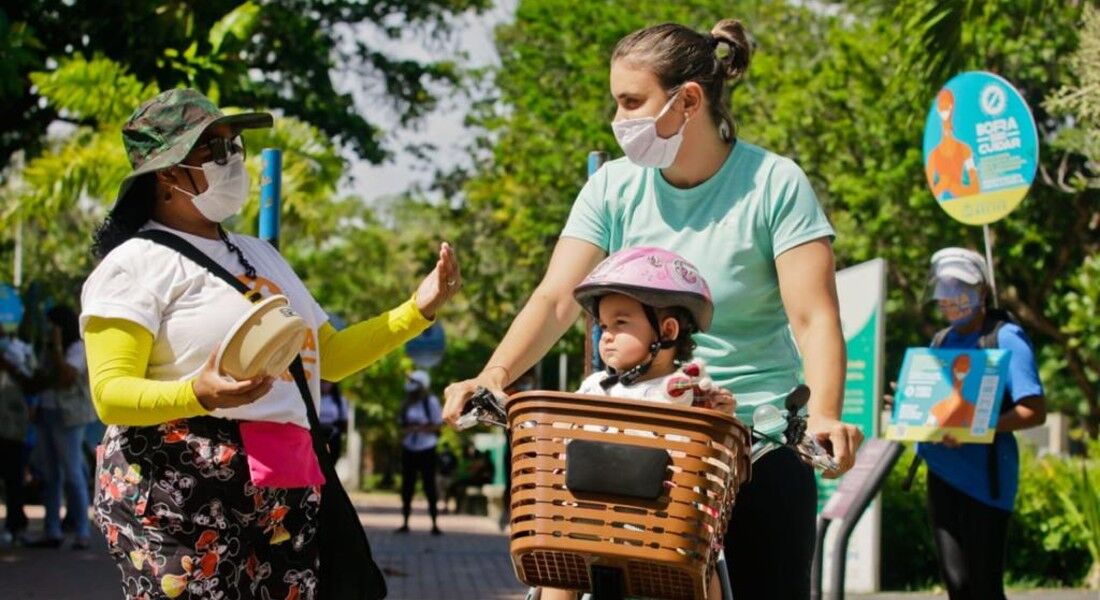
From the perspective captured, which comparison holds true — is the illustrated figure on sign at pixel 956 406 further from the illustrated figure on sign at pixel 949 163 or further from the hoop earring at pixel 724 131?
the hoop earring at pixel 724 131

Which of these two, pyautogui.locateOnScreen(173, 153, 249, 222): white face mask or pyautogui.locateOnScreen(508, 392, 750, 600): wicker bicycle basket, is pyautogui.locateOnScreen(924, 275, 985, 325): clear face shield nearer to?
pyautogui.locateOnScreen(173, 153, 249, 222): white face mask

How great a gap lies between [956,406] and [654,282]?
4262mm

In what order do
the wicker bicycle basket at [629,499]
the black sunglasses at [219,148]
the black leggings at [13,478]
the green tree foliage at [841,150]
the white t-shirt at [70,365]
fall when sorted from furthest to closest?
1. the green tree foliage at [841,150]
2. the black leggings at [13,478]
3. the white t-shirt at [70,365]
4. the black sunglasses at [219,148]
5. the wicker bicycle basket at [629,499]

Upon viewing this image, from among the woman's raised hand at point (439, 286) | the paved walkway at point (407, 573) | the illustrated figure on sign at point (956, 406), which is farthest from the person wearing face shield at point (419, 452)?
the woman's raised hand at point (439, 286)

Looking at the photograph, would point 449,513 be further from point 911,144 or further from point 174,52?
point 174,52

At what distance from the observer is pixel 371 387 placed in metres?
51.4

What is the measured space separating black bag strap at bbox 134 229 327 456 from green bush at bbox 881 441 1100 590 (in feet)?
28.9

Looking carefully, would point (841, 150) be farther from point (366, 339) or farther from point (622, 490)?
point (622, 490)

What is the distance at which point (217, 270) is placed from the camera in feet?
14.4

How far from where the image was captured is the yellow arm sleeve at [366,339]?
185 inches

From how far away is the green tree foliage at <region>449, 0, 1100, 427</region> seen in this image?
28359 mm

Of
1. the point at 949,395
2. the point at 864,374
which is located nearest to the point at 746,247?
the point at 949,395

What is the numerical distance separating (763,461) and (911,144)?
27310 millimetres

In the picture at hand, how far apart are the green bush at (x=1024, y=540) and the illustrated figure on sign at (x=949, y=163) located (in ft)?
9.94
